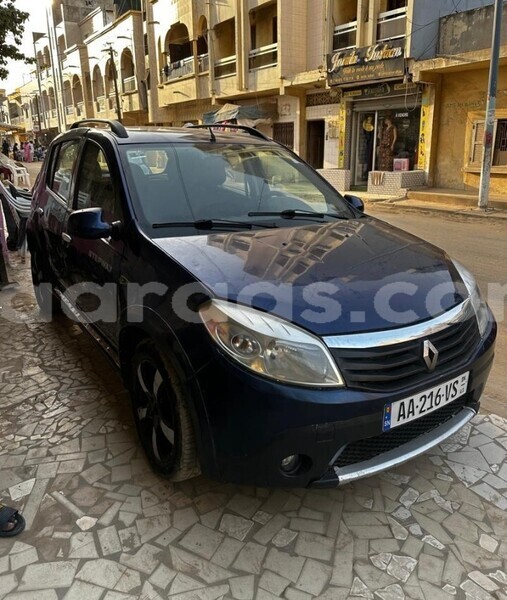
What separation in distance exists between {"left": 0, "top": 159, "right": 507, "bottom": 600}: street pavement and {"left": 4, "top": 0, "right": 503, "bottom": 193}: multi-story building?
545 inches

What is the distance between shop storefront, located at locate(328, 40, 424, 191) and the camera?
15672 mm

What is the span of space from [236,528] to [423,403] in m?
0.99

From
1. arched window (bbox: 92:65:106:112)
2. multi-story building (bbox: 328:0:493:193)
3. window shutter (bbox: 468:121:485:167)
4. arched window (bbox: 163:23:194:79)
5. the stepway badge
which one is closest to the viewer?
the stepway badge

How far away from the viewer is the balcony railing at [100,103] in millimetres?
38350

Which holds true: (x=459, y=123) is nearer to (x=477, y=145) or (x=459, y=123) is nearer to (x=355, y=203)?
(x=477, y=145)


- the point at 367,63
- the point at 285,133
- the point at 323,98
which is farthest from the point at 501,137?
the point at 285,133

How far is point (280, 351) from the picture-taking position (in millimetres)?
1981

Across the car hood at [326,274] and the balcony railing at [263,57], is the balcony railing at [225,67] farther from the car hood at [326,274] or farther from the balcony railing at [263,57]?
the car hood at [326,274]

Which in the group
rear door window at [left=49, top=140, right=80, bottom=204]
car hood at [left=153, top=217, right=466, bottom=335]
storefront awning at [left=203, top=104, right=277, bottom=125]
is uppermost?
storefront awning at [left=203, top=104, right=277, bottom=125]

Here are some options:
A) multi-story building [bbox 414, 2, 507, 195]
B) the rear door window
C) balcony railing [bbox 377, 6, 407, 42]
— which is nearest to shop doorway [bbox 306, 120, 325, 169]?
balcony railing [bbox 377, 6, 407, 42]

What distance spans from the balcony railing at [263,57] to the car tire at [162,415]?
1977cm

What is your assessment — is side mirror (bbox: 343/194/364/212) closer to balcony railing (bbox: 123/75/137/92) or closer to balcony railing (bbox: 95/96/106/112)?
balcony railing (bbox: 123/75/137/92)

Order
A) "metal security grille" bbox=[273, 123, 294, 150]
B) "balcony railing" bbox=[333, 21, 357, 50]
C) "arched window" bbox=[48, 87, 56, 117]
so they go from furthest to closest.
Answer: "arched window" bbox=[48, 87, 56, 117], "metal security grille" bbox=[273, 123, 294, 150], "balcony railing" bbox=[333, 21, 357, 50]

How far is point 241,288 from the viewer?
7.08 feet
